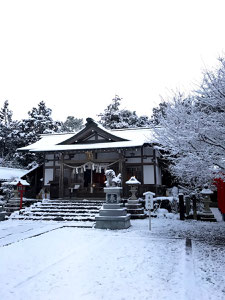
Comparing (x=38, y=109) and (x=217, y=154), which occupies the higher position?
(x=38, y=109)

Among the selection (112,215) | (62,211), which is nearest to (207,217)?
(112,215)

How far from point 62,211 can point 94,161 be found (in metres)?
4.89

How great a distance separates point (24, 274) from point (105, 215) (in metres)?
6.02

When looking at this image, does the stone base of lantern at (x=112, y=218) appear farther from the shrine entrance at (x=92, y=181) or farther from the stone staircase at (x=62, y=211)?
the shrine entrance at (x=92, y=181)

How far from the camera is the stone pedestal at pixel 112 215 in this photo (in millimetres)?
10438

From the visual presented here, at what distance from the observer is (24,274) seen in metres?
4.98

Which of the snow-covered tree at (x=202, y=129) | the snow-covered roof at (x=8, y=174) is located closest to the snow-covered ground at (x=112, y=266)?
the snow-covered tree at (x=202, y=129)

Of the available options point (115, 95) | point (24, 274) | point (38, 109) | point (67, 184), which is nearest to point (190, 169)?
point (24, 274)

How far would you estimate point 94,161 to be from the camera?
58.6 feet

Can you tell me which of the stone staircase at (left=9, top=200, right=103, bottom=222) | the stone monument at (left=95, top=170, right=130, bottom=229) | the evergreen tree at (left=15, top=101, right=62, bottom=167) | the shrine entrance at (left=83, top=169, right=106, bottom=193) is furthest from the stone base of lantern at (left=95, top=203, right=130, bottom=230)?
the evergreen tree at (left=15, top=101, right=62, bottom=167)

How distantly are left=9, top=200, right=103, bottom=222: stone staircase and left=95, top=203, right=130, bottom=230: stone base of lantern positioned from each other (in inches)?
74.8

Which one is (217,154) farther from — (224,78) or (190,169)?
(224,78)

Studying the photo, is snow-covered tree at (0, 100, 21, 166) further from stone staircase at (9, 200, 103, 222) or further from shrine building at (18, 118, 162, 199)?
stone staircase at (9, 200, 103, 222)

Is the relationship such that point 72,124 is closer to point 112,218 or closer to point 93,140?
point 93,140
